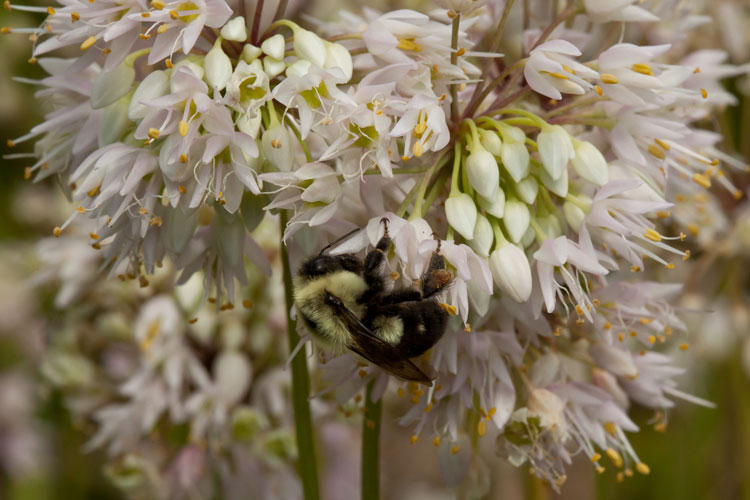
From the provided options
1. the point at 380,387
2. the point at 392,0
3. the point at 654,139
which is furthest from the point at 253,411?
the point at 392,0

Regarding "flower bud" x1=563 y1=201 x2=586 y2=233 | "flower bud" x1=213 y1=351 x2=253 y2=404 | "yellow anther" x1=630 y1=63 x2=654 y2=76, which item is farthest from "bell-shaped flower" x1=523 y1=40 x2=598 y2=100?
"flower bud" x1=213 y1=351 x2=253 y2=404

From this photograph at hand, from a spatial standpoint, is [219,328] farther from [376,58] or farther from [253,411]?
[376,58]

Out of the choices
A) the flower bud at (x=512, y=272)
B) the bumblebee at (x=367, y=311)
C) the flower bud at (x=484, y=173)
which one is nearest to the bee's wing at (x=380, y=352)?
the bumblebee at (x=367, y=311)

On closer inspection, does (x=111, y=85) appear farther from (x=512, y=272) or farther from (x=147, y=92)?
(x=512, y=272)

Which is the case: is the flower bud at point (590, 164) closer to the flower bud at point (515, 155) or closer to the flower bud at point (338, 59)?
the flower bud at point (515, 155)

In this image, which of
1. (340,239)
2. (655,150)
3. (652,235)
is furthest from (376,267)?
(655,150)
